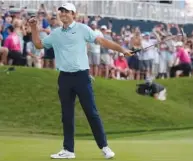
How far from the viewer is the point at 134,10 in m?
32.2

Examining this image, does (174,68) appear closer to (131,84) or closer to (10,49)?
(131,84)

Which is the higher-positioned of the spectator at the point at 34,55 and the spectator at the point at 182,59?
the spectator at the point at 34,55

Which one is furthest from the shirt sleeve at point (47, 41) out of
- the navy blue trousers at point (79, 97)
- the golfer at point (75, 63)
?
the navy blue trousers at point (79, 97)

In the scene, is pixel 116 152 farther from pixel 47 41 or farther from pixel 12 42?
pixel 12 42

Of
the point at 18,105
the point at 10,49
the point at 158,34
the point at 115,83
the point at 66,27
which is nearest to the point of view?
the point at 66,27

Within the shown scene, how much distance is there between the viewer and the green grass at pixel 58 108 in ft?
63.4

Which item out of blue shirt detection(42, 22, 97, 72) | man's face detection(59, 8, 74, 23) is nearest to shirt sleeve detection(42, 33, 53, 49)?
blue shirt detection(42, 22, 97, 72)

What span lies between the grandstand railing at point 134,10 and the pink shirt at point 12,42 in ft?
19.2

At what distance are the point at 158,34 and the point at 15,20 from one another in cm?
712

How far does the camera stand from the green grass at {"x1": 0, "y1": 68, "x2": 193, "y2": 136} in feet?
63.4

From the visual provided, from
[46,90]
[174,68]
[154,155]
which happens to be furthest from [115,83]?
[154,155]

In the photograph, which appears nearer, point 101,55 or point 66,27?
point 66,27

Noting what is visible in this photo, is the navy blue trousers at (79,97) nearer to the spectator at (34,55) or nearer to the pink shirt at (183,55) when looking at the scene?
the spectator at (34,55)

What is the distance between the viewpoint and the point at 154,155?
10281mm
